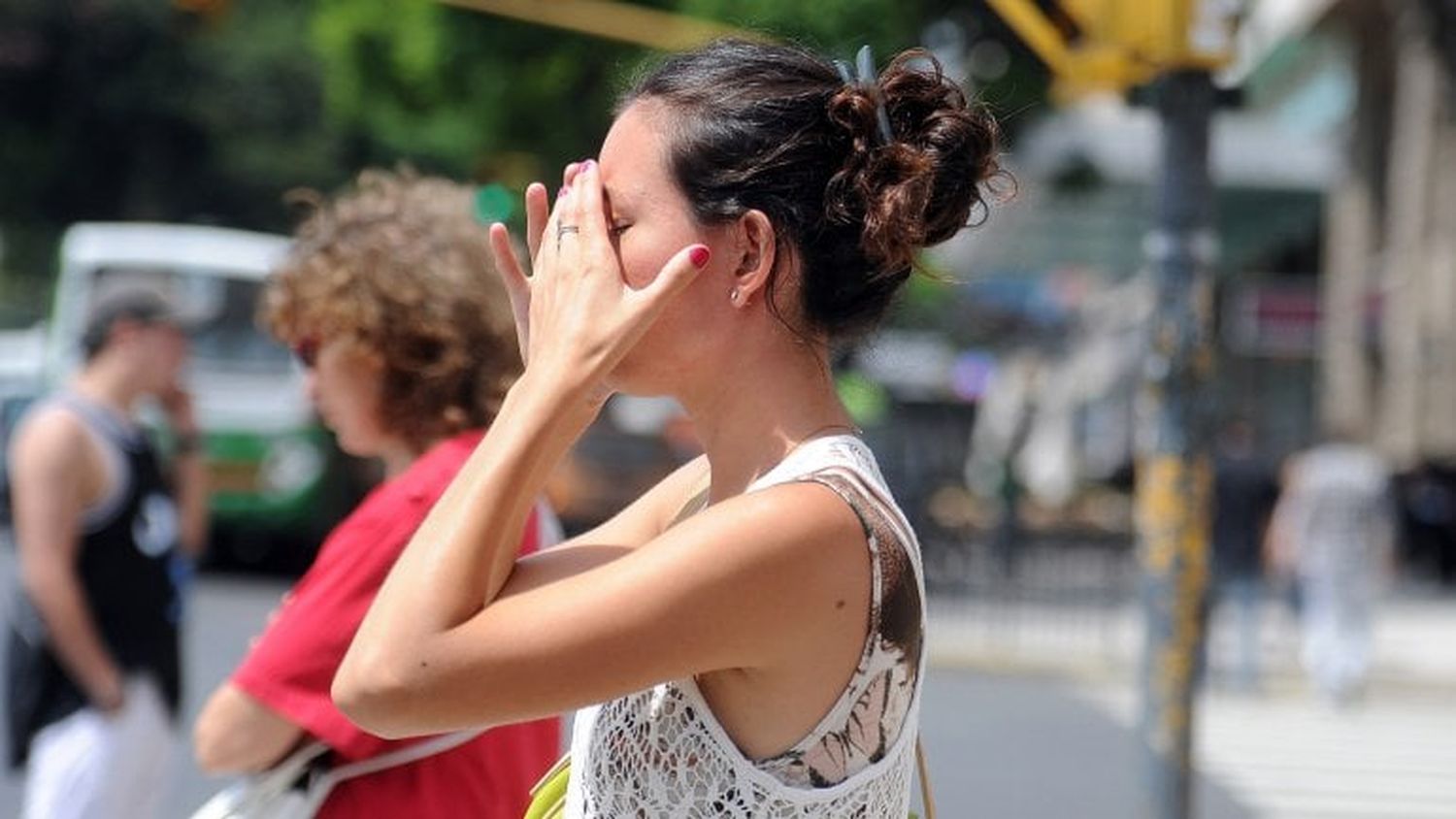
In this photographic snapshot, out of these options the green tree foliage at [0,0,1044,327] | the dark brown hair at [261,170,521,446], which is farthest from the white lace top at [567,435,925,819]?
the green tree foliage at [0,0,1044,327]

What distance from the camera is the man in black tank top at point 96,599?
4.72m

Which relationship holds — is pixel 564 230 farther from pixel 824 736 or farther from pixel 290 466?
pixel 290 466

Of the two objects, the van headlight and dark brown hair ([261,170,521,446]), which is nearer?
dark brown hair ([261,170,521,446])

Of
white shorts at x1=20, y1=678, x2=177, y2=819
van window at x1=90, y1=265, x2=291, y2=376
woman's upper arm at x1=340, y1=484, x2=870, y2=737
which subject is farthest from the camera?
van window at x1=90, y1=265, x2=291, y2=376

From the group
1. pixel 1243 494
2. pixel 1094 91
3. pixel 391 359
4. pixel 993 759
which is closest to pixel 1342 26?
pixel 1243 494

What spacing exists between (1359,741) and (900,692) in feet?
39.4

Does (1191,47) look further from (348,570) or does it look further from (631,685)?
(631,685)

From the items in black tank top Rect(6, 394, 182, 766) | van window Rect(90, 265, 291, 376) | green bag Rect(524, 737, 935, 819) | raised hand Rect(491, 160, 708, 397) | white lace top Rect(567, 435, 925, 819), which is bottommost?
van window Rect(90, 265, 291, 376)

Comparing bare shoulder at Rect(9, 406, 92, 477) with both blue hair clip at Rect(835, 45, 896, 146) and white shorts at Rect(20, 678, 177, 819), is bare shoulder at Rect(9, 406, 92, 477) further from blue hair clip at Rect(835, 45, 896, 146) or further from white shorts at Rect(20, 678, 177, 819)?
blue hair clip at Rect(835, 45, 896, 146)

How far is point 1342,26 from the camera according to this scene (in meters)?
33.8

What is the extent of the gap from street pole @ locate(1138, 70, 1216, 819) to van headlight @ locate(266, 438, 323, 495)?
47.6ft

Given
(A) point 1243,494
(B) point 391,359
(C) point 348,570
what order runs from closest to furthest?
(C) point 348,570 < (B) point 391,359 < (A) point 1243,494

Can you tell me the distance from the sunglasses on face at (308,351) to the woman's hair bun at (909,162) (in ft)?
4.70

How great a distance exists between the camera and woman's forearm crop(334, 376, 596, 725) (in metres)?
1.93
